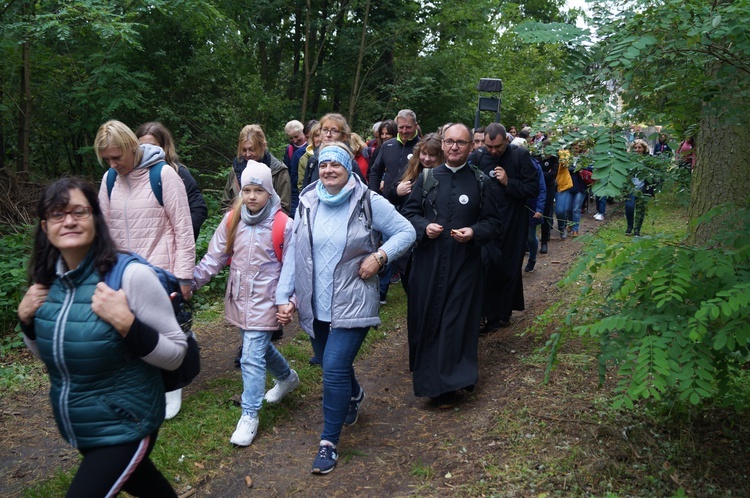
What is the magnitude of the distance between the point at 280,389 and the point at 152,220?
177 cm

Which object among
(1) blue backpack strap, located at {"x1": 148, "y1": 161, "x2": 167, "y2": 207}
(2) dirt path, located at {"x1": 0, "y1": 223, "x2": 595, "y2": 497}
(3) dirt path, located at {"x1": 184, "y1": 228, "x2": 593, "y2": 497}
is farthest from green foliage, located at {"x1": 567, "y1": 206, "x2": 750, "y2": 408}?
(1) blue backpack strap, located at {"x1": 148, "y1": 161, "x2": 167, "y2": 207}

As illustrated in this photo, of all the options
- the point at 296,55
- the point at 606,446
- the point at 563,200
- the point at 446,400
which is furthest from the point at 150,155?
the point at 296,55

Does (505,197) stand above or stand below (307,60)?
below

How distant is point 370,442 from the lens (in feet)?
15.7

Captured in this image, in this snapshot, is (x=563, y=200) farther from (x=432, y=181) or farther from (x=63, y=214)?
(x=63, y=214)

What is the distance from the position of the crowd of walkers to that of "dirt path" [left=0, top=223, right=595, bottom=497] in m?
0.18

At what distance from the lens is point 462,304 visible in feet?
Answer: 17.4

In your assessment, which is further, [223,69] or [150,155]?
[223,69]

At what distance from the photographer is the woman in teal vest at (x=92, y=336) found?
2.58 metres

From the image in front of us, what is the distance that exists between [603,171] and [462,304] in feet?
7.70

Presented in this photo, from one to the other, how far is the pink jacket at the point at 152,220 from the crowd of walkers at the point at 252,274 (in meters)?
0.01

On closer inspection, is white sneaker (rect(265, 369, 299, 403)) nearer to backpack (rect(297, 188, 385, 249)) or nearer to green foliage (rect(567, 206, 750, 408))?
backpack (rect(297, 188, 385, 249))

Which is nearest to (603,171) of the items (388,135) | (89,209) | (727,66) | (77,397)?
(727,66)

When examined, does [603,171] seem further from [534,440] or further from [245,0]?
[245,0]
